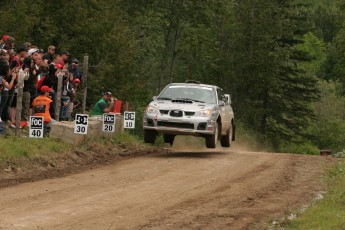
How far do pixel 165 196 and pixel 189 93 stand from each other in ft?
30.3

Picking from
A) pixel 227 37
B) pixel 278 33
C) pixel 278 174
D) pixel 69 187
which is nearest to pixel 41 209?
pixel 69 187

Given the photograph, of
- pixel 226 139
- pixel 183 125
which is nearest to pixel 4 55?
pixel 183 125

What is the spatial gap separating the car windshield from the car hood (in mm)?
526

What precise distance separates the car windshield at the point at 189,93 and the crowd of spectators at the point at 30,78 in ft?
8.45

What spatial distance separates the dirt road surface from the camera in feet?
36.9

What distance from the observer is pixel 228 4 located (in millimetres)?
Result: 57125

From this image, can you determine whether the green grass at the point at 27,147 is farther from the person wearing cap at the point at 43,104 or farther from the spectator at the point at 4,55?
the spectator at the point at 4,55

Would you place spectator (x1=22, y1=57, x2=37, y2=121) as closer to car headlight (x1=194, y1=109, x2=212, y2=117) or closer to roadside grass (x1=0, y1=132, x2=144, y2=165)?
roadside grass (x1=0, y1=132, x2=144, y2=165)

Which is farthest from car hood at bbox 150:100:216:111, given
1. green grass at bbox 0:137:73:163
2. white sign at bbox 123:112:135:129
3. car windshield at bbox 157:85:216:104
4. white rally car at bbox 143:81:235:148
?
green grass at bbox 0:137:73:163

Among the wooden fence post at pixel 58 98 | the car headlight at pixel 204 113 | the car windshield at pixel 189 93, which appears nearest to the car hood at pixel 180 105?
the car headlight at pixel 204 113

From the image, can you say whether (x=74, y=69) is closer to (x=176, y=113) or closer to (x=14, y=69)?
(x=176, y=113)

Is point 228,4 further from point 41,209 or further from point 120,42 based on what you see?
point 41,209

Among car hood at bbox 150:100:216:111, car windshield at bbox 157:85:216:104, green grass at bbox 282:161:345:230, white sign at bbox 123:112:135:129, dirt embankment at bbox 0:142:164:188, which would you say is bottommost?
dirt embankment at bbox 0:142:164:188

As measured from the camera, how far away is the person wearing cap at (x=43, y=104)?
19047 millimetres
